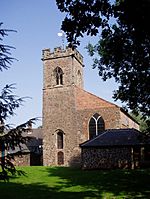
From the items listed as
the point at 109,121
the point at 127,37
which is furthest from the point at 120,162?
the point at 127,37

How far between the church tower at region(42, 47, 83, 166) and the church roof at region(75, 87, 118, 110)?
1.05 metres

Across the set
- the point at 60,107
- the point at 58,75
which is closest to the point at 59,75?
the point at 58,75

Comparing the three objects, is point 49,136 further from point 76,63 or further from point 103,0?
point 103,0

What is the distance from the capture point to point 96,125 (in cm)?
4388

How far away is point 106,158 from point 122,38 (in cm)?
1932

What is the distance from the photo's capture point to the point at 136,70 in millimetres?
20812

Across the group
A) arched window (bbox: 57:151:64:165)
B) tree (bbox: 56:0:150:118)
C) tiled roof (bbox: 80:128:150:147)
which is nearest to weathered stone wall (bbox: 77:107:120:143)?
arched window (bbox: 57:151:64:165)

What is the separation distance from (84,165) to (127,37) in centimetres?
2046

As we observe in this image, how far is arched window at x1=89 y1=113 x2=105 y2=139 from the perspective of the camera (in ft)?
143

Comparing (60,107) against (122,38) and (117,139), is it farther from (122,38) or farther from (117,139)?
(122,38)

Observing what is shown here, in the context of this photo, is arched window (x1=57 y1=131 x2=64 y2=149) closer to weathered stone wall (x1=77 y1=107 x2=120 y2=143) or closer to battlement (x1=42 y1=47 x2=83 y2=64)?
weathered stone wall (x1=77 y1=107 x2=120 y2=143)

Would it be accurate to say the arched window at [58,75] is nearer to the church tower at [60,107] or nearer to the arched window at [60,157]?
the church tower at [60,107]

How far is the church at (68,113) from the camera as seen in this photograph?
143 ft

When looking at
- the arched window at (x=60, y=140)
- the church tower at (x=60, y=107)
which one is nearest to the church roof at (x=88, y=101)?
the church tower at (x=60, y=107)
